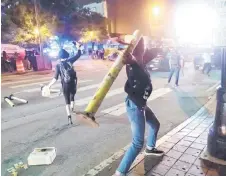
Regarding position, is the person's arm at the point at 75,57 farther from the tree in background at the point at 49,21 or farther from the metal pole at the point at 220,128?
the tree in background at the point at 49,21

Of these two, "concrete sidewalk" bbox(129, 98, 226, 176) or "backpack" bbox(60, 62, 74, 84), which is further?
"backpack" bbox(60, 62, 74, 84)

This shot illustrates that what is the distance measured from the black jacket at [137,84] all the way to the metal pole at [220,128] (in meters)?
1.30

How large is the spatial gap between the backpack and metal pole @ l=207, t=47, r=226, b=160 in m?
3.48

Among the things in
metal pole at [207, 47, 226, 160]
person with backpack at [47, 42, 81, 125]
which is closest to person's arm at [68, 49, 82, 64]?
person with backpack at [47, 42, 81, 125]

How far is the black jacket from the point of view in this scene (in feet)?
11.6

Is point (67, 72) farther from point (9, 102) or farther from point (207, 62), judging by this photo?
point (207, 62)

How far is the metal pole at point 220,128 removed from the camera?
13.3 ft

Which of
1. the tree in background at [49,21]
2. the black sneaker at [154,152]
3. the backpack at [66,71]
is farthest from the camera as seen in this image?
the tree in background at [49,21]

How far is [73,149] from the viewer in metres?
5.01

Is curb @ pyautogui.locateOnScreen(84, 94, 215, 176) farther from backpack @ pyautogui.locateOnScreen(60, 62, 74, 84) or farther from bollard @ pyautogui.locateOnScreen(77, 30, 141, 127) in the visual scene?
backpack @ pyautogui.locateOnScreen(60, 62, 74, 84)

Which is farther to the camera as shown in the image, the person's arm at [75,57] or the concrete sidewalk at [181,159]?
the person's arm at [75,57]

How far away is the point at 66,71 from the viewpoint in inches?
248

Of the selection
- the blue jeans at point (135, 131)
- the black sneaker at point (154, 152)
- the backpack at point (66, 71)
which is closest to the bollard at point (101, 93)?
the blue jeans at point (135, 131)

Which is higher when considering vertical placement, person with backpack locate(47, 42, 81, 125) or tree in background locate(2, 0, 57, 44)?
tree in background locate(2, 0, 57, 44)
